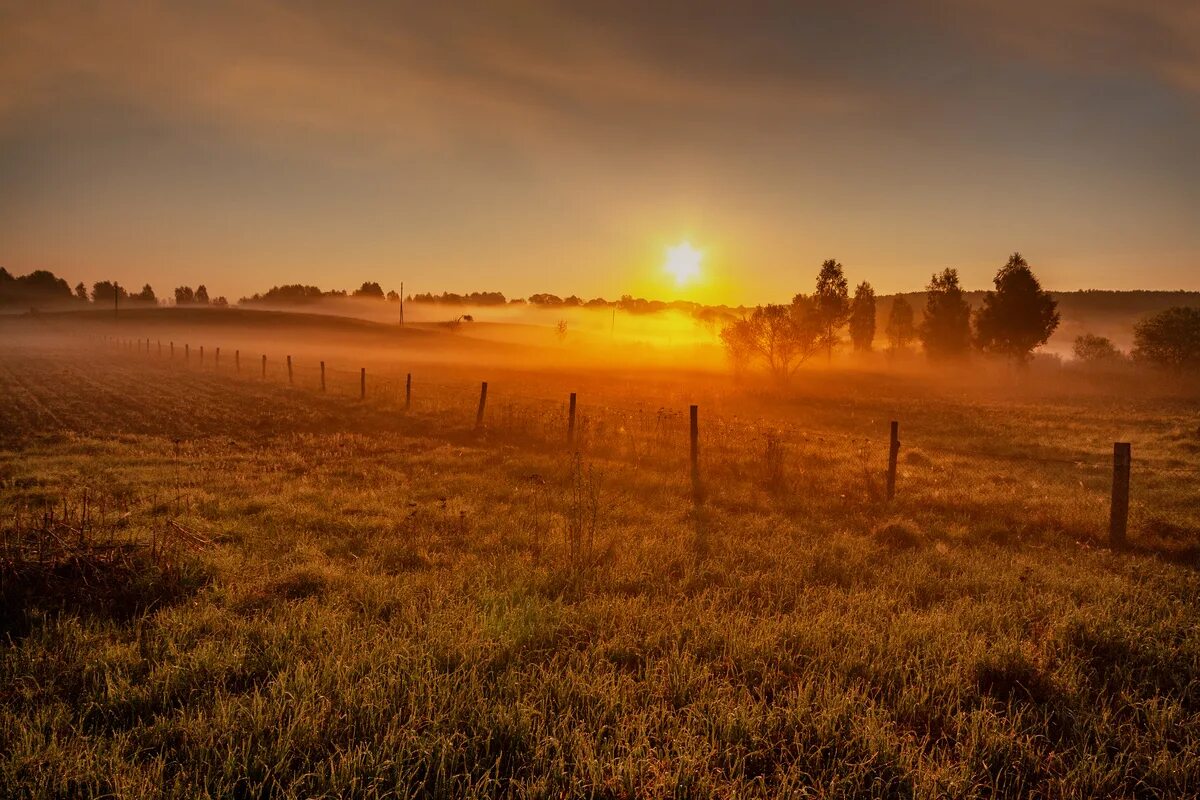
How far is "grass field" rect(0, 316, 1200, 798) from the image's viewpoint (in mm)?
3398

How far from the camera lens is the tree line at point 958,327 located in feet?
161

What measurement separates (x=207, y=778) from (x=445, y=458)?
1133cm

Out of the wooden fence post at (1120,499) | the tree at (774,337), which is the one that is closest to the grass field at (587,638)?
the wooden fence post at (1120,499)

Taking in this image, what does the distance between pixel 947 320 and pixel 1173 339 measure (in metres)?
20.5

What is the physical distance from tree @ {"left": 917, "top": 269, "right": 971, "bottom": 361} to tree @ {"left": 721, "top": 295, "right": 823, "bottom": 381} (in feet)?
84.1

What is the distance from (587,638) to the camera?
5.05 meters

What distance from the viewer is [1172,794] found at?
3371 mm

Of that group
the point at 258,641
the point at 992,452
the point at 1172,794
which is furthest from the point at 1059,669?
the point at 992,452

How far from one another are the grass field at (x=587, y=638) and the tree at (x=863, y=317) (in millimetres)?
79961

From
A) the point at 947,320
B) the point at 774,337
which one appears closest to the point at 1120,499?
the point at 774,337

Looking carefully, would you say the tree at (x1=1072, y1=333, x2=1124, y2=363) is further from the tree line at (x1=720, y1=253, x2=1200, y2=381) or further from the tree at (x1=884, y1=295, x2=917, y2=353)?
the tree at (x1=884, y1=295, x2=917, y2=353)

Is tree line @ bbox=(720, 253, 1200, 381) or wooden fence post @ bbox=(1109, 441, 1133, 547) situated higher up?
tree line @ bbox=(720, 253, 1200, 381)

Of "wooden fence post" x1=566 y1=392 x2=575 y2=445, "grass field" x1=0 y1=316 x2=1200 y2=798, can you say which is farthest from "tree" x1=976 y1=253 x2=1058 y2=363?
"wooden fence post" x1=566 y1=392 x2=575 y2=445

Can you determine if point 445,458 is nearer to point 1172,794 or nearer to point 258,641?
point 258,641
